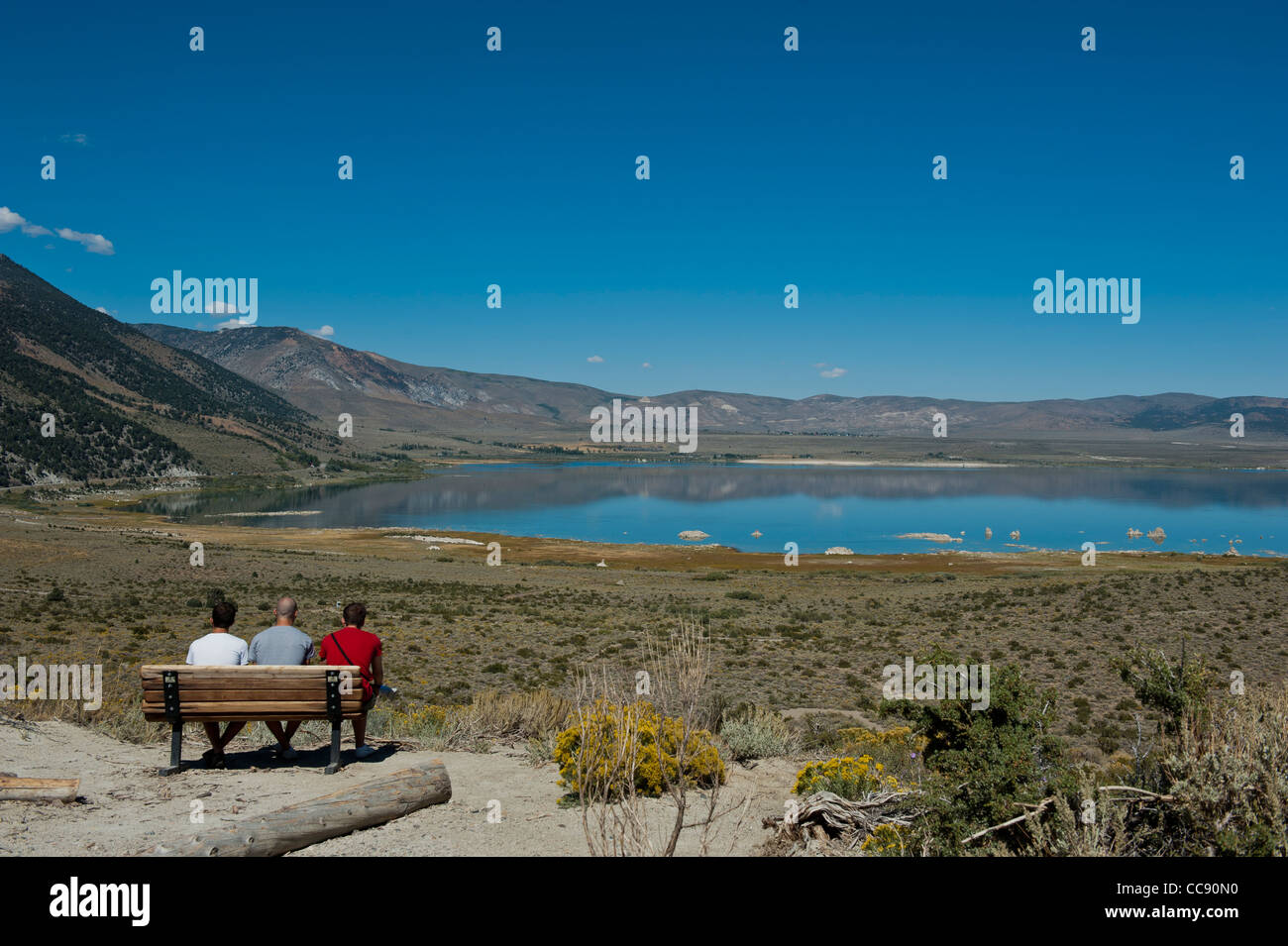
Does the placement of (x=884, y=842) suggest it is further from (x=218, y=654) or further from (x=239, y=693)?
(x=218, y=654)

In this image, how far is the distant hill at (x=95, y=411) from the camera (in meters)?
102

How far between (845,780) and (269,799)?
4039 mm

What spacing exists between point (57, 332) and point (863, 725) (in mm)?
189699

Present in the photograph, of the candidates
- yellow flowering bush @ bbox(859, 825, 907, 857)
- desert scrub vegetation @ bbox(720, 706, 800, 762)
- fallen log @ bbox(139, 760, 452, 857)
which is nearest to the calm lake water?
desert scrub vegetation @ bbox(720, 706, 800, 762)

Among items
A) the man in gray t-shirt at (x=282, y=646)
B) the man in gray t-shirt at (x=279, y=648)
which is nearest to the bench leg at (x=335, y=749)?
the man in gray t-shirt at (x=282, y=646)

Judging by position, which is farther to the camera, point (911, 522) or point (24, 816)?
point (911, 522)

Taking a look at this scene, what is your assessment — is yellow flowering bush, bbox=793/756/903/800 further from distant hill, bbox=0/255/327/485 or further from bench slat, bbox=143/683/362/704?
distant hill, bbox=0/255/327/485

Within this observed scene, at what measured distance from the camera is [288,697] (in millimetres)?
5906

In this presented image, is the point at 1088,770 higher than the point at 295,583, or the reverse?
the point at 1088,770

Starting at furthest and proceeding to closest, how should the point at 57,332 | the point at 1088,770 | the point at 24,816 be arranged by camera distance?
the point at 57,332 → the point at 1088,770 → the point at 24,816

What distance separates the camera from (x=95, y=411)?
11881 cm
